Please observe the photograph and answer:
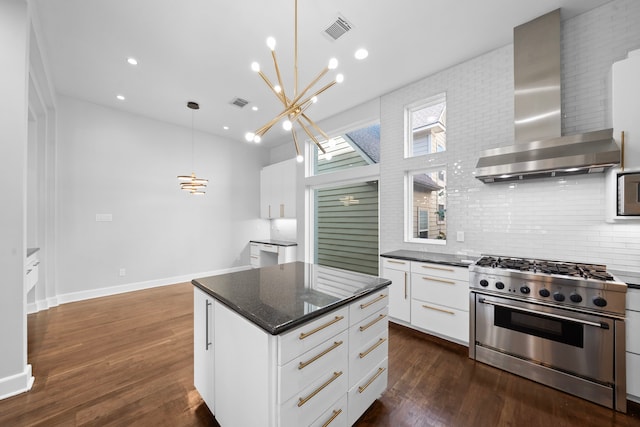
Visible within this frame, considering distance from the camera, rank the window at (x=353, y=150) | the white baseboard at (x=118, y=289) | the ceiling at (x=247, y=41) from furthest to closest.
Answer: the window at (x=353, y=150) → the white baseboard at (x=118, y=289) → the ceiling at (x=247, y=41)

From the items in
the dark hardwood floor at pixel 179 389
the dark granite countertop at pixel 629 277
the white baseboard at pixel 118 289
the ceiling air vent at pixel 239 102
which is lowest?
the dark hardwood floor at pixel 179 389

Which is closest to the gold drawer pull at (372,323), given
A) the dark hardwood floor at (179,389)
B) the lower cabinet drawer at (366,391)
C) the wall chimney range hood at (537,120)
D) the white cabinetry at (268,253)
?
the lower cabinet drawer at (366,391)

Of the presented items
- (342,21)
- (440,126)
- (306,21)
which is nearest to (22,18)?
(306,21)

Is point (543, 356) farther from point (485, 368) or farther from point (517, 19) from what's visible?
point (517, 19)

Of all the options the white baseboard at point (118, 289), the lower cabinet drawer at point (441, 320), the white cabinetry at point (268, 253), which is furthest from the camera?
the white cabinetry at point (268, 253)

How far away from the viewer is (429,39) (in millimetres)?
2686

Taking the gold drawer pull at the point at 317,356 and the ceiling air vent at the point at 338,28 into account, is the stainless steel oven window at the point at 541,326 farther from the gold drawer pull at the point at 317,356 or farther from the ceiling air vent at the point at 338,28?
the ceiling air vent at the point at 338,28

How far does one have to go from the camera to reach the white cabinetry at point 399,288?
302 cm

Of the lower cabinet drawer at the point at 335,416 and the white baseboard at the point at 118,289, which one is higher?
the lower cabinet drawer at the point at 335,416

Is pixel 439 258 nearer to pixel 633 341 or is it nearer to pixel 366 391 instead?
pixel 633 341

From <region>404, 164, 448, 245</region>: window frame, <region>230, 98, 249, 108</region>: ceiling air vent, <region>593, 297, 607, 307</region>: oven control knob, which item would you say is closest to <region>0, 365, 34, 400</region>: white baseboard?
<region>230, 98, 249, 108</region>: ceiling air vent

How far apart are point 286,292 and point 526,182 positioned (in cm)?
276

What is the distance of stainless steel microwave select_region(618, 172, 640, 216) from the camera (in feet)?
6.21

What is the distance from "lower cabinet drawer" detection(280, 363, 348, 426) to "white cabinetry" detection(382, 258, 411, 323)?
175 centimetres
